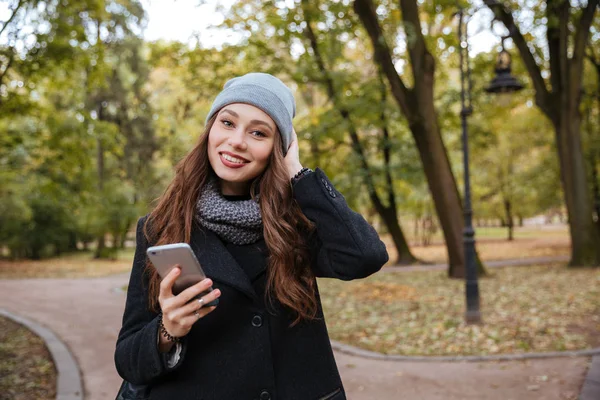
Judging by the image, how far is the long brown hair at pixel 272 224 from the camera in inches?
74.6

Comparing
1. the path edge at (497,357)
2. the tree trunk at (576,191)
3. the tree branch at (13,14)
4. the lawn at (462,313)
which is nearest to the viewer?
the path edge at (497,357)

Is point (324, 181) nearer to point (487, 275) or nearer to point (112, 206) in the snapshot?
point (487, 275)

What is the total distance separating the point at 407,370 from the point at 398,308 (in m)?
3.64

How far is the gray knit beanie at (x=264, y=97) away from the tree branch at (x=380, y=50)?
9.45m

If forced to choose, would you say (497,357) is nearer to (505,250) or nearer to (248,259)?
(248,259)

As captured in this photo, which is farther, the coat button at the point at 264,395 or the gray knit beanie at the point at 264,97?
the gray knit beanie at the point at 264,97

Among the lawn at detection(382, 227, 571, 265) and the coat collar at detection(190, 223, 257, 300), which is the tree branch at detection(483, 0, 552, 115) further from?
the coat collar at detection(190, 223, 257, 300)

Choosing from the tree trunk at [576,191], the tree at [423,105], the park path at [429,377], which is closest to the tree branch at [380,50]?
the tree at [423,105]

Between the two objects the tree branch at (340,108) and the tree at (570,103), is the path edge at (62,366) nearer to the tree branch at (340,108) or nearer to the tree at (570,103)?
the tree branch at (340,108)

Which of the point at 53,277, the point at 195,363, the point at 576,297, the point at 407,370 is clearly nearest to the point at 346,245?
the point at 195,363

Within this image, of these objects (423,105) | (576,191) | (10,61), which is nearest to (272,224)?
(423,105)

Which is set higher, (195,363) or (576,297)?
(195,363)

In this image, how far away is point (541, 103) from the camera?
15008 millimetres

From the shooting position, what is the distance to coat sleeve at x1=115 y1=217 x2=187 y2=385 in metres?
1.75
